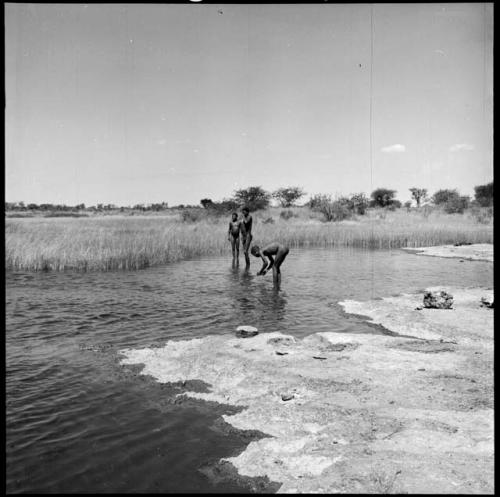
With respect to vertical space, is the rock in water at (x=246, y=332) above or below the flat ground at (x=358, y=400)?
above

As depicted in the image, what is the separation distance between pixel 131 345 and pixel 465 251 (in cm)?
2040

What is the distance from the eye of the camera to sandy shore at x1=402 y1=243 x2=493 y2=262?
22.2m

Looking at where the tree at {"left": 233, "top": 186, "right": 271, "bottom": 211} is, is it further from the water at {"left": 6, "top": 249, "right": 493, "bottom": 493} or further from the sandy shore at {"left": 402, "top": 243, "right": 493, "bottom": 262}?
the water at {"left": 6, "top": 249, "right": 493, "bottom": 493}

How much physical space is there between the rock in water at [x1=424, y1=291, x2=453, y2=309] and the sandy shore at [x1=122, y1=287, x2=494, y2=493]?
118cm

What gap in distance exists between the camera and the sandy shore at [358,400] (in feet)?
13.0

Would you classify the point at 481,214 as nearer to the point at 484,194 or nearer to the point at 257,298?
the point at 484,194

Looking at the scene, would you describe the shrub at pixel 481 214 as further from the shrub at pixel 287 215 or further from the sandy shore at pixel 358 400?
the sandy shore at pixel 358 400

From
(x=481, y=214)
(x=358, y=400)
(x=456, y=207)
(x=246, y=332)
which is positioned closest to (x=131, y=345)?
(x=246, y=332)

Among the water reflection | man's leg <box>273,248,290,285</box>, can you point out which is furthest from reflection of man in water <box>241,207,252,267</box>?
man's leg <box>273,248,290,285</box>

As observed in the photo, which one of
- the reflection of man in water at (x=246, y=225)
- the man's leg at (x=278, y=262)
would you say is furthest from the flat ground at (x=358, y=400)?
the reflection of man in water at (x=246, y=225)

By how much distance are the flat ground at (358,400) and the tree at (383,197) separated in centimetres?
6593

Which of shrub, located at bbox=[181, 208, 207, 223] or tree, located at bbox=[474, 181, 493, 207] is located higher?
tree, located at bbox=[474, 181, 493, 207]

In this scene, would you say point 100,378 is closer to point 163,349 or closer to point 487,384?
point 163,349

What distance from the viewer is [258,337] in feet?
26.3
